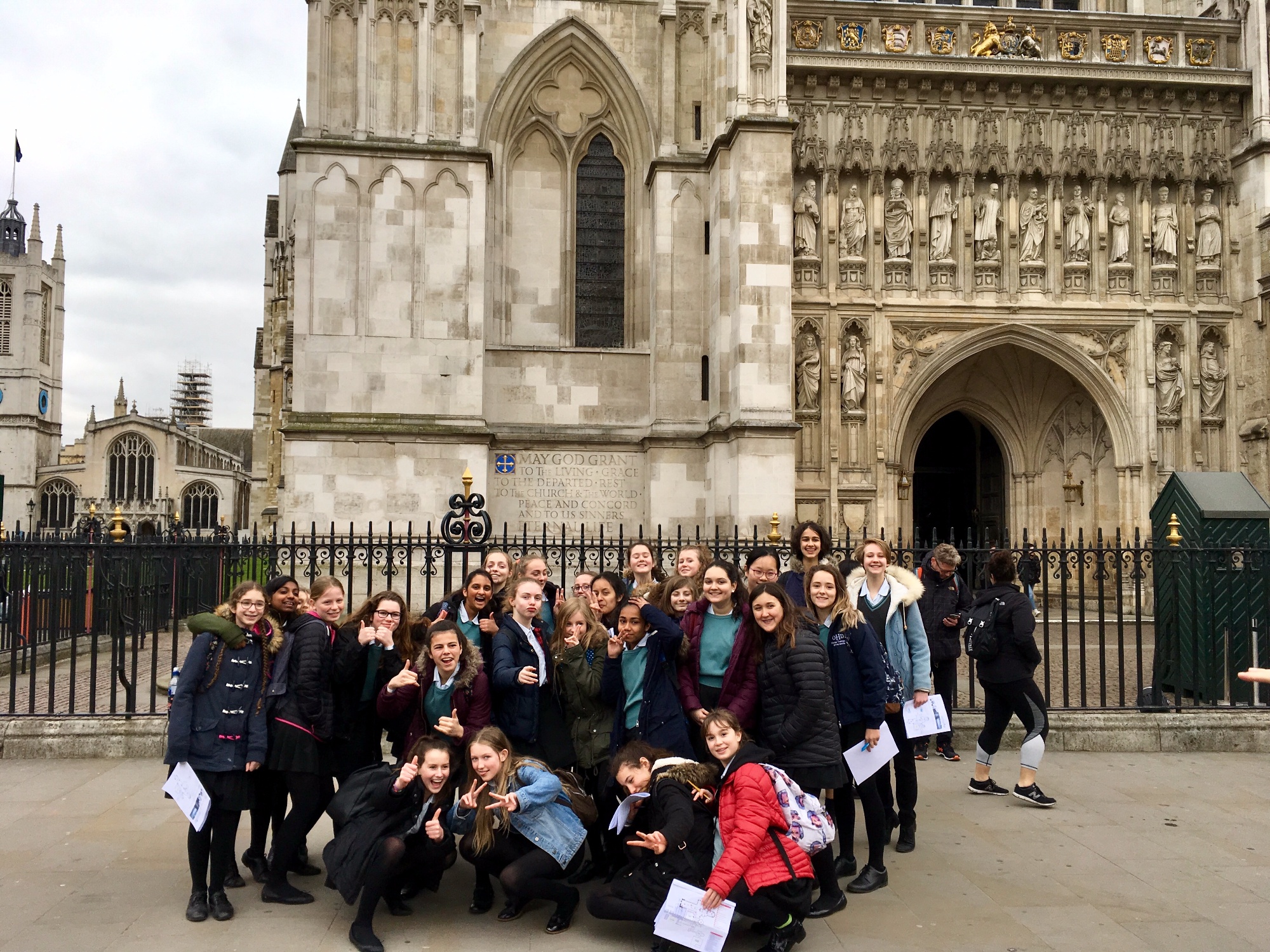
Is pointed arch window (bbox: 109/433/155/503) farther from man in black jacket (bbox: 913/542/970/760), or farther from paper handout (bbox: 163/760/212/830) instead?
paper handout (bbox: 163/760/212/830)

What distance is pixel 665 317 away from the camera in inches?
697

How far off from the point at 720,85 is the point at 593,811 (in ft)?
49.0

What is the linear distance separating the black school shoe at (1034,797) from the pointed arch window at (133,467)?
252 feet

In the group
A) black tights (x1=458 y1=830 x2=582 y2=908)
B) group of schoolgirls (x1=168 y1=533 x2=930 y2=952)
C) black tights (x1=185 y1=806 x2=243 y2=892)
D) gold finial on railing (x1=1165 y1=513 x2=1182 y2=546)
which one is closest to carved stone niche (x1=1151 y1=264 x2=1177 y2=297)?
gold finial on railing (x1=1165 y1=513 x2=1182 y2=546)

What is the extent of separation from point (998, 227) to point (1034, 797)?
13870 millimetres

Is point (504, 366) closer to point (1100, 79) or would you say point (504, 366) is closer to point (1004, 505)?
point (1004, 505)

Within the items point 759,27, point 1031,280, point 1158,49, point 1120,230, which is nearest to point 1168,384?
point 1120,230

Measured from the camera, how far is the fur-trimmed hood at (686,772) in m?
4.88

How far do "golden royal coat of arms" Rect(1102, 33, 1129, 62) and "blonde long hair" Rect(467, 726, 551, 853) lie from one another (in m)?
19.1

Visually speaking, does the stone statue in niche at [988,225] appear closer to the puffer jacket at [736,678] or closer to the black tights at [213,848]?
the puffer jacket at [736,678]

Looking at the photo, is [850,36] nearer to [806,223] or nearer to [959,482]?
[806,223]

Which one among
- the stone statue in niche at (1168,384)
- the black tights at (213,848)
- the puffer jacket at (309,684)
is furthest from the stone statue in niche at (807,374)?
the black tights at (213,848)

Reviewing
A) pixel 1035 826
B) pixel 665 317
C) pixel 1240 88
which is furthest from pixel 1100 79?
pixel 1035 826

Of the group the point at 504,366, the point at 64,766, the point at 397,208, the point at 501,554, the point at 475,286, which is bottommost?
the point at 64,766
